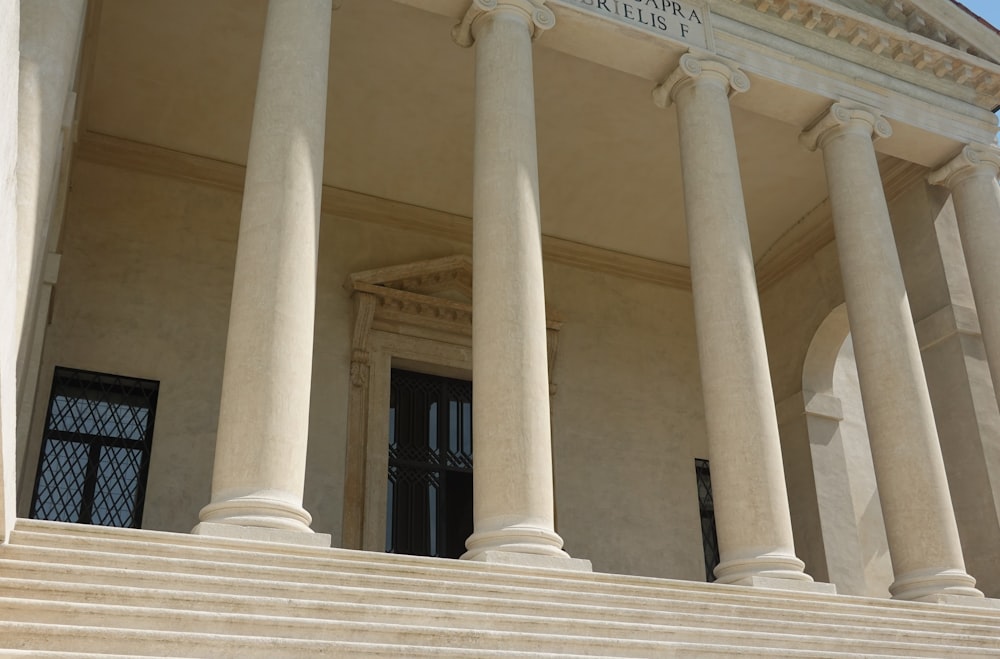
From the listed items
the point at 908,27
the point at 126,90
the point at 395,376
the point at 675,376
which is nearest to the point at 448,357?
the point at 395,376

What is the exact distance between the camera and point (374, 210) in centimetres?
2864

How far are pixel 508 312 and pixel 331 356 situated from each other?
436 inches

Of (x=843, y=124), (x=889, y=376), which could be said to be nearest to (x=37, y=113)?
(x=889, y=376)

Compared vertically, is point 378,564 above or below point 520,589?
above

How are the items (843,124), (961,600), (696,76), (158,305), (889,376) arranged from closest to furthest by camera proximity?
(961,600), (889,376), (696,76), (843,124), (158,305)

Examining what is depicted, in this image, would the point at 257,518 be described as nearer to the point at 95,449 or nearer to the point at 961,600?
the point at 95,449

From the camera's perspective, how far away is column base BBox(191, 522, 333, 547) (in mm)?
12648

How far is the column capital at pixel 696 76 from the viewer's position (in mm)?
21034

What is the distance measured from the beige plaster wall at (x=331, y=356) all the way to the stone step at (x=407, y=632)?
1263 centimetres

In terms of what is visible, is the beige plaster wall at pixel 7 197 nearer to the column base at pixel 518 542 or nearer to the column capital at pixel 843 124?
the column base at pixel 518 542

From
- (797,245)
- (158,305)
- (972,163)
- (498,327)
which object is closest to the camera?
(498,327)

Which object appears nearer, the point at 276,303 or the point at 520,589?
the point at 520,589

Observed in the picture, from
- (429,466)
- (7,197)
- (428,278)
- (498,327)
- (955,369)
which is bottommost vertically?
(7,197)

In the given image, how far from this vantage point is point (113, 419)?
2400 centimetres
